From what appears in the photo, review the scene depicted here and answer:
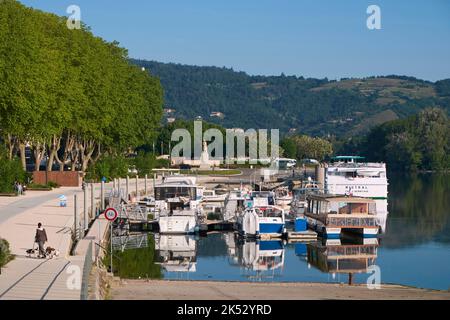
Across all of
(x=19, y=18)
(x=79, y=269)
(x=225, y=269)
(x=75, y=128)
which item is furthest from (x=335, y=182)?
(x=79, y=269)

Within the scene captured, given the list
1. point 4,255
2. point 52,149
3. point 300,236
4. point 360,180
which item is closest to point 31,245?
point 4,255

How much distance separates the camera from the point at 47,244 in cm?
3859

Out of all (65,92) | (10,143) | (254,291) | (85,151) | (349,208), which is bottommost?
(254,291)

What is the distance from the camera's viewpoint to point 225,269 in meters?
42.7

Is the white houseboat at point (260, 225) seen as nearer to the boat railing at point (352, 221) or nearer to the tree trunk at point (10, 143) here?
the boat railing at point (352, 221)

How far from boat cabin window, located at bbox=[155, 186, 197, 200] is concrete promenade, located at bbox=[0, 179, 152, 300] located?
13.1 ft

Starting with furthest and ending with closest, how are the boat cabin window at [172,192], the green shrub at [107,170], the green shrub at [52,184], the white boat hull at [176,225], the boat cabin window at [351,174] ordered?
the green shrub at [107,170] < the boat cabin window at [351,174] < the green shrub at [52,184] < the boat cabin window at [172,192] < the white boat hull at [176,225]

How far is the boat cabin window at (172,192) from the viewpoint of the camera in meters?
65.6

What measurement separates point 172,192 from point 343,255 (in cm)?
2002

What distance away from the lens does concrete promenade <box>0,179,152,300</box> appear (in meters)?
26.6

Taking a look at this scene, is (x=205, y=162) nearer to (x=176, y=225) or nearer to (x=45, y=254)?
(x=176, y=225)

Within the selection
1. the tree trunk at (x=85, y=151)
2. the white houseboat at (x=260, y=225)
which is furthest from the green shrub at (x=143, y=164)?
the white houseboat at (x=260, y=225)

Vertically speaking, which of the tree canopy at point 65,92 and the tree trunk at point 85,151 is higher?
the tree canopy at point 65,92
